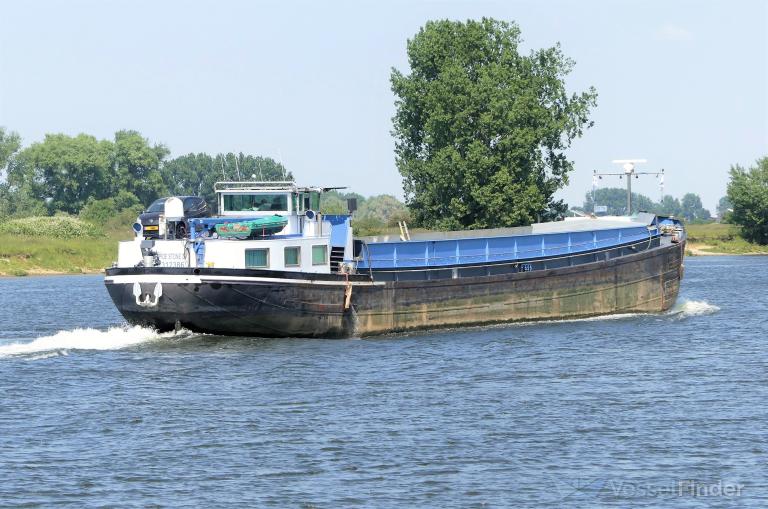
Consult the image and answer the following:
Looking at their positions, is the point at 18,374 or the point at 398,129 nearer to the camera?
the point at 18,374

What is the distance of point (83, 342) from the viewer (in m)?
40.9

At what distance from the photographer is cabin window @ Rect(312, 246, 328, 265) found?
42.1 meters

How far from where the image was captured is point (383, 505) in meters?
22.4

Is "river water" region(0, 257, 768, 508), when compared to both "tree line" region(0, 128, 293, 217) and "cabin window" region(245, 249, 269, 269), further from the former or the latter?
"tree line" region(0, 128, 293, 217)

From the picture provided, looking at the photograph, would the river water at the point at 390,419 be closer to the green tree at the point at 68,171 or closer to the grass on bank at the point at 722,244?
the grass on bank at the point at 722,244

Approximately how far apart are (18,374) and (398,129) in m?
57.4

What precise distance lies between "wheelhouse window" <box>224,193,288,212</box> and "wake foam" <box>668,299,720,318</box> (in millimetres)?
18589

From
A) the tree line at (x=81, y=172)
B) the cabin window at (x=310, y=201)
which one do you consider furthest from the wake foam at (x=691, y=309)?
the tree line at (x=81, y=172)

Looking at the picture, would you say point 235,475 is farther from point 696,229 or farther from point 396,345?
point 696,229

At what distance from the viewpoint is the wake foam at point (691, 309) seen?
174 feet

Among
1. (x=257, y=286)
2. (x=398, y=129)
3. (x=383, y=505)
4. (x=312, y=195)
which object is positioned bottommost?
(x=383, y=505)

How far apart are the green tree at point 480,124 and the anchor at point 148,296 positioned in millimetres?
46042

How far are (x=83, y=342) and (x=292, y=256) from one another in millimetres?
7595

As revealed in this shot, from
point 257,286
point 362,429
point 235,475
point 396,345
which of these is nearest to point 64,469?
point 235,475
